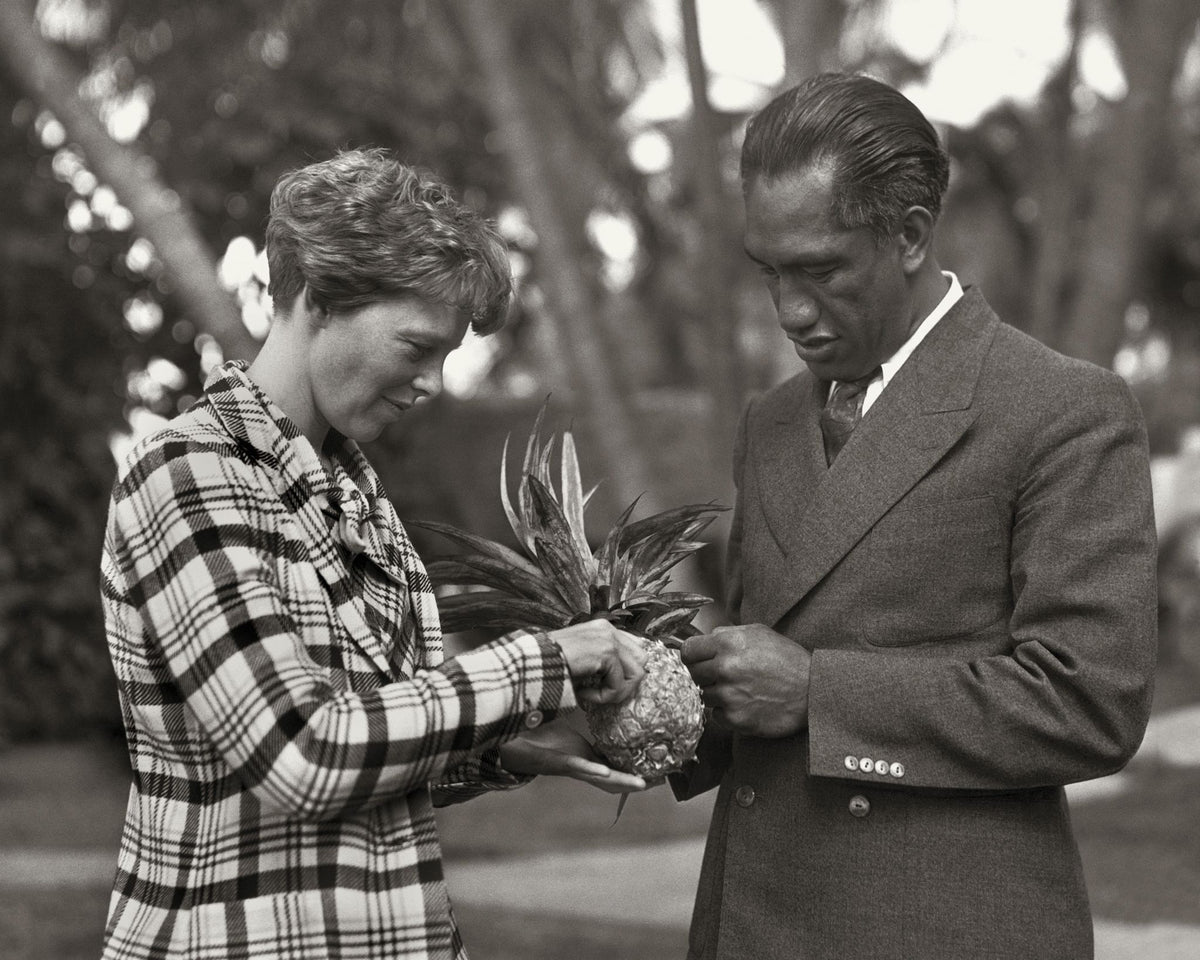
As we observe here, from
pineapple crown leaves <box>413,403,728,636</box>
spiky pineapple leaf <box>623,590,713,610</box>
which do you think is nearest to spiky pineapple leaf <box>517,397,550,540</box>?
pineapple crown leaves <box>413,403,728,636</box>

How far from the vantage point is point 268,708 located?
84.6 inches

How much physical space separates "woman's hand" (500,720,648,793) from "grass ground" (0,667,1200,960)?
12.4 ft

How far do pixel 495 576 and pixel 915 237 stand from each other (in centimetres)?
104

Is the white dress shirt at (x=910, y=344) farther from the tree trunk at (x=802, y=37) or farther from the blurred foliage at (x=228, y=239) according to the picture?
the tree trunk at (x=802, y=37)

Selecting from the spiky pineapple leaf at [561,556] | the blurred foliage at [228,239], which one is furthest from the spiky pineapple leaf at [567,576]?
the blurred foliage at [228,239]

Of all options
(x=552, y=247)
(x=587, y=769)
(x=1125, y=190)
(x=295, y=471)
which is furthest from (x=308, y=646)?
(x=1125, y=190)

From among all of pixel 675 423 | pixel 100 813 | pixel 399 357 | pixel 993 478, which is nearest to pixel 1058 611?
pixel 993 478

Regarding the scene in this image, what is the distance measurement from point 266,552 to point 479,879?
233 inches

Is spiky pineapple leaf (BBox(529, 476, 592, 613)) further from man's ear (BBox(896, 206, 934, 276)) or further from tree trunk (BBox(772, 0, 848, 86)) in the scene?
tree trunk (BBox(772, 0, 848, 86))

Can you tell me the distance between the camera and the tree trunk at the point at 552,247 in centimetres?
742

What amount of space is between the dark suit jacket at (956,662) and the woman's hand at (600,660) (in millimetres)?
393

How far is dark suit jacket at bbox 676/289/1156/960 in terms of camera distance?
8.59ft

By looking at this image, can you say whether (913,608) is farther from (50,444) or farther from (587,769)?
(50,444)

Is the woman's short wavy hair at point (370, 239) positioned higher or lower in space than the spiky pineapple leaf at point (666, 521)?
higher
